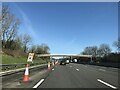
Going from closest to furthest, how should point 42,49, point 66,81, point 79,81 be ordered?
point 79,81
point 66,81
point 42,49

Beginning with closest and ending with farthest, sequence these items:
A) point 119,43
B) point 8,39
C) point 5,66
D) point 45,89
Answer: point 45,89
point 5,66
point 8,39
point 119,43

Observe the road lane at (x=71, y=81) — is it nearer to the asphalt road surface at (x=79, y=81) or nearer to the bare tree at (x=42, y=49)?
the asphalt road surface at (x=79, y=81)

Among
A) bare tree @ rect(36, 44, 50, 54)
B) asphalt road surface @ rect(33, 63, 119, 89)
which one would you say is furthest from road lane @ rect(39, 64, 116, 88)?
bare tree @ rect(36, 44, 50, 54)

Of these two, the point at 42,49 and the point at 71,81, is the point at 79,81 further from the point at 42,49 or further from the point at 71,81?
the point at 42,49

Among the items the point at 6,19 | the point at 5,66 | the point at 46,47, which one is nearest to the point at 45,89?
the point at 5,66

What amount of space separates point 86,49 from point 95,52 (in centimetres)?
1063

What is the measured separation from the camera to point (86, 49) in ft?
634

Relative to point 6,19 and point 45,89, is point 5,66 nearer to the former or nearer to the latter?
point 45,89

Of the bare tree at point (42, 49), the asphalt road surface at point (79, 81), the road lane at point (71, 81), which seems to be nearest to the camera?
the road lane at point (71, 81)

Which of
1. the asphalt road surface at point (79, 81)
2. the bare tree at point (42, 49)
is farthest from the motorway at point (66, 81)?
the bare tree at point (42, 49)

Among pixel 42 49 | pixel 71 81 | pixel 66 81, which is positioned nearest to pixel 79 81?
pixel 71 81

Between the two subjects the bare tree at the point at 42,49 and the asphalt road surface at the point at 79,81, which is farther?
the bare tree at the point at 42,49

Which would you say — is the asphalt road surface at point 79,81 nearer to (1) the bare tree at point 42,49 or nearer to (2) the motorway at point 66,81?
(2) the motorway at point 66,81

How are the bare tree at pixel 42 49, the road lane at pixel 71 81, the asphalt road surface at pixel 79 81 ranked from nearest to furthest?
the road lane at pixel 71 81 → the asphalt road surface at pixel 79 81 → the bare tree at pixel 42 49
